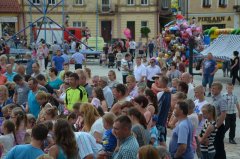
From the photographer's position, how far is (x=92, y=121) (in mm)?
7195

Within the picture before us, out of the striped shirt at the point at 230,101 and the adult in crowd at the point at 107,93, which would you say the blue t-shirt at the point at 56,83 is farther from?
the striped shirt at the point at 230,101

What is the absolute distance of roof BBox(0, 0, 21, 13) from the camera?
4844 centimetres

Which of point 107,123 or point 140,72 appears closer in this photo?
point 107,123

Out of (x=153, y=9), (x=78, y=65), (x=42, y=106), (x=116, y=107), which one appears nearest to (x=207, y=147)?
(x=116, y=107)

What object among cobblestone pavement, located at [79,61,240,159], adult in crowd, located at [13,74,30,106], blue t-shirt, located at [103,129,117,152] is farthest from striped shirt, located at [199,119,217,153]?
adult in crowd, located at [13,74,30,106]

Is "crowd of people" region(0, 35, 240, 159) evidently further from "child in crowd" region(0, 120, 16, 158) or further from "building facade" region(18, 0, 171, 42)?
"building facade" region(18, 0, 171, 42)

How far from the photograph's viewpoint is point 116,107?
812 cm

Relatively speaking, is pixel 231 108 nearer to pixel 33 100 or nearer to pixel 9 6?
pixel 33 100

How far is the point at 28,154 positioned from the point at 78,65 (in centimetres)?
1656

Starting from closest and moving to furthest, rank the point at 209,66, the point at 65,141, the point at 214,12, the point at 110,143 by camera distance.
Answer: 1. the point at 65,141
2. the point at 110,143
3. the point at 209,66
4. the point at 214,12

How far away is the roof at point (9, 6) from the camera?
4844 centimetres

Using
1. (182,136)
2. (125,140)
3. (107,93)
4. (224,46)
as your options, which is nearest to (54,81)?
(107,93)

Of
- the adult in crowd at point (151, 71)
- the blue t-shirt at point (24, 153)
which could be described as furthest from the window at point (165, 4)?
the blue t-shirt at point (24, 153)

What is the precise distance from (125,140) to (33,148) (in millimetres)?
1106
